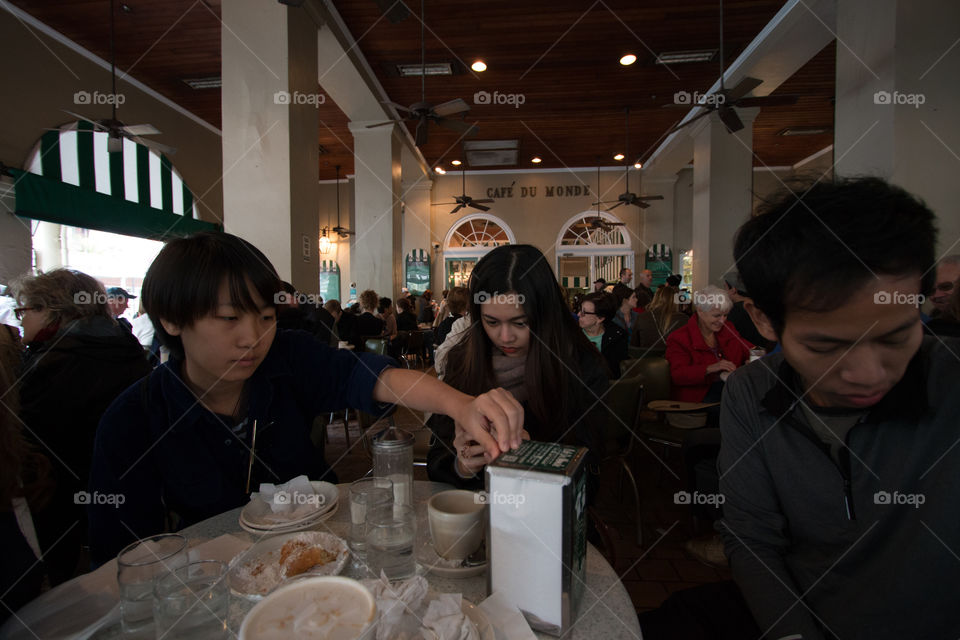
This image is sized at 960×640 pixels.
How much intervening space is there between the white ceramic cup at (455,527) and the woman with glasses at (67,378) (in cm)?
168

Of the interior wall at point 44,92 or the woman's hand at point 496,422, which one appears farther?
the interior wall at point 44,92

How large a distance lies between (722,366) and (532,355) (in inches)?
76.3

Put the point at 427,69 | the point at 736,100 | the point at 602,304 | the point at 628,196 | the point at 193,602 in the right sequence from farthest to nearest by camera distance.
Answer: the point at 628,196
the point at 427,69
the point at 736,100
the point at 602,304
the point at 193,602

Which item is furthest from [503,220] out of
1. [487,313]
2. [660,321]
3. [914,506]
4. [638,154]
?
[914,506]

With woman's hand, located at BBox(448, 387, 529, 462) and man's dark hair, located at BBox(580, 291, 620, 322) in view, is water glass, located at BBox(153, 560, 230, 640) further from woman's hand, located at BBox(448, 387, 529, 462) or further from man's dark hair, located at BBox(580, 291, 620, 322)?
man's dark hair, located at BBox(580, 291, 620, 322)

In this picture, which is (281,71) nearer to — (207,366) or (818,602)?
(207,366)

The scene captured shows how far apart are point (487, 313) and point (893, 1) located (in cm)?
452

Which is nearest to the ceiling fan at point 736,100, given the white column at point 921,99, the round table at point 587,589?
the white column at point 921,99

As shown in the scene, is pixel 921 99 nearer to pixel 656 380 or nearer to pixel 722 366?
pixel 722 366

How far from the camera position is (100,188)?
675cm

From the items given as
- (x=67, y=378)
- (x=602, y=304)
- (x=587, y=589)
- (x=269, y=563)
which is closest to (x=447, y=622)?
(x=587, y=589)

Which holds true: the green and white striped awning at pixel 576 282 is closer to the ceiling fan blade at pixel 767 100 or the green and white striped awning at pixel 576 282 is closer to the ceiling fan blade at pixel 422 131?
the ceiling fan blade at pixel 422 131

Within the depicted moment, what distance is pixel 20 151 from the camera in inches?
216

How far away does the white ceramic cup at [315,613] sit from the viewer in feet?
1.80
